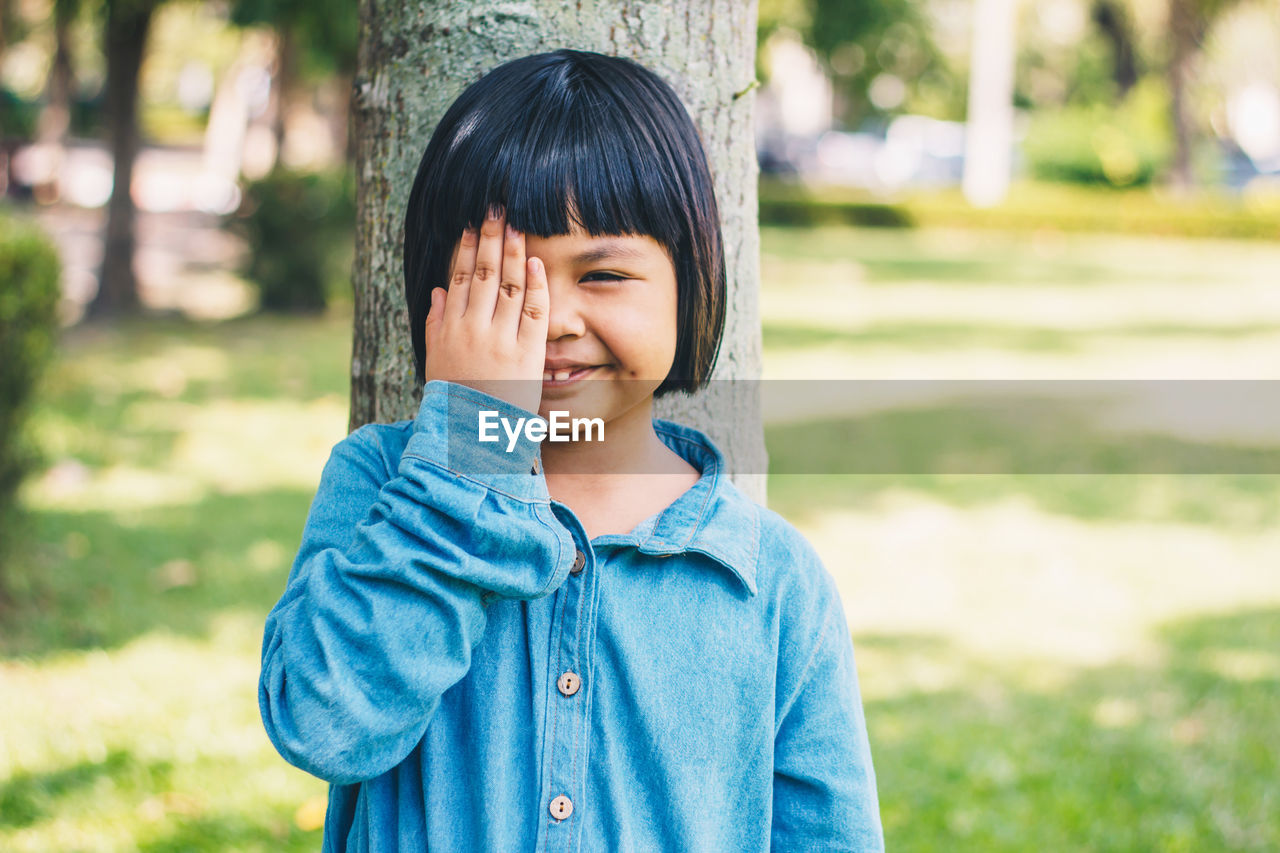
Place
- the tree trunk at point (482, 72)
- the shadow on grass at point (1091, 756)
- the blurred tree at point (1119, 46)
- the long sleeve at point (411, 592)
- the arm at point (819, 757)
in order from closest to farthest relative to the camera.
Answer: the long sleeve at point (411, 592), the arm at point (819, 757), the tree trunk at point (482, 72), the shadow on grass at point (1091, 756), the blurred tree at point (1119, 46)

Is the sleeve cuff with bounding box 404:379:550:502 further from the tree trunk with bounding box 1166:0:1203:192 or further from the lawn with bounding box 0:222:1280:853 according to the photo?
the tree trunk with bounding box 1166:0:1203:192

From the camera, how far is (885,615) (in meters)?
4.73

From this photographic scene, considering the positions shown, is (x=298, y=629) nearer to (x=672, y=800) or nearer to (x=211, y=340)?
(x=672, y=800)

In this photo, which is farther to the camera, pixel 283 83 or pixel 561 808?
pixel 283 83

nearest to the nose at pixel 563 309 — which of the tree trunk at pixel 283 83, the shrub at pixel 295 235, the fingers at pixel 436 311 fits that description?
the fingers at pixel 436 311

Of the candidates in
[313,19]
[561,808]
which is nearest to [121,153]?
[313,19]

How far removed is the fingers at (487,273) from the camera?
4.14 ft

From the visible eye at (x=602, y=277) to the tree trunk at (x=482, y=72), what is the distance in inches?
21.4

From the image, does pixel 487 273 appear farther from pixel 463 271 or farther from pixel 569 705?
pixel 569 705

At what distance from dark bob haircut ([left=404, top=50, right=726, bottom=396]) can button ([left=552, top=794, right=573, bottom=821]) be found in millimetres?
563

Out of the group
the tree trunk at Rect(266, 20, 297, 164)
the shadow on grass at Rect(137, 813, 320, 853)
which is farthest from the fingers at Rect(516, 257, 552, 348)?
the tree trunk at Rect(266, 20, 297, 164)

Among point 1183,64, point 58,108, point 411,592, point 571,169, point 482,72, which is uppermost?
point 1183,64

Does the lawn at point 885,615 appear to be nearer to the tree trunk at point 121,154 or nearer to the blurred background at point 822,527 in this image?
the blurred background at point 822,527
